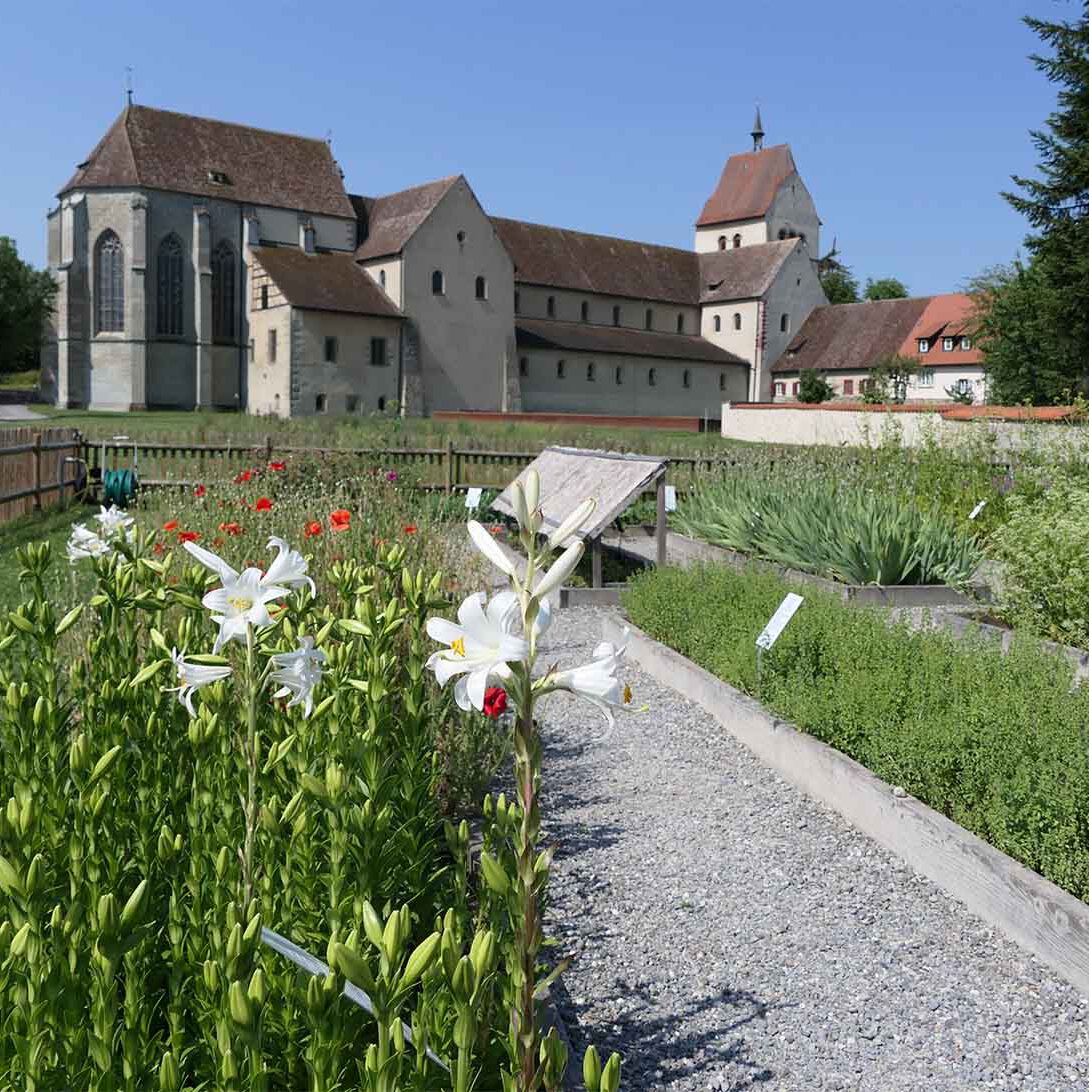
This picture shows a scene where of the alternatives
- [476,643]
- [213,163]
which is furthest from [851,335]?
[476,643]

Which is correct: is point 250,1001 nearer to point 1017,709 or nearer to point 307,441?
point 1017,709

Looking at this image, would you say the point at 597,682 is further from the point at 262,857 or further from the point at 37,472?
the point at 37,472

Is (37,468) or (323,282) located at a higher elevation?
(323,282)

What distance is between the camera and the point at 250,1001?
1598 mm

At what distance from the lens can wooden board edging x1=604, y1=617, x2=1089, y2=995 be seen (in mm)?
3779

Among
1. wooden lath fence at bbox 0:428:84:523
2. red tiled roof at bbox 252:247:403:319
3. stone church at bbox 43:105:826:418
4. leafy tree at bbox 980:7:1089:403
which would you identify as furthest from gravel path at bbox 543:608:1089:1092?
red tiled roof at bbox 252:247:403:319

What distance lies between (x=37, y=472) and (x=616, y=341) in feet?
156

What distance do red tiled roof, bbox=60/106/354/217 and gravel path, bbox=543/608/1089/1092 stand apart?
2102 inches

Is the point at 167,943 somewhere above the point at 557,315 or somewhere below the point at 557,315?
below

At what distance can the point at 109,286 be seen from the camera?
5238 centimetres

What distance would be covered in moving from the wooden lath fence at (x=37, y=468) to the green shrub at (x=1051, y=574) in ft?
42.8

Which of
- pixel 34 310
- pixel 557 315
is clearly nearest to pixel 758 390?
pixel 557 315

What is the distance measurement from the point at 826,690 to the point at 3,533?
12.1 meters

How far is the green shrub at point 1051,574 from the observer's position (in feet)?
27.2
